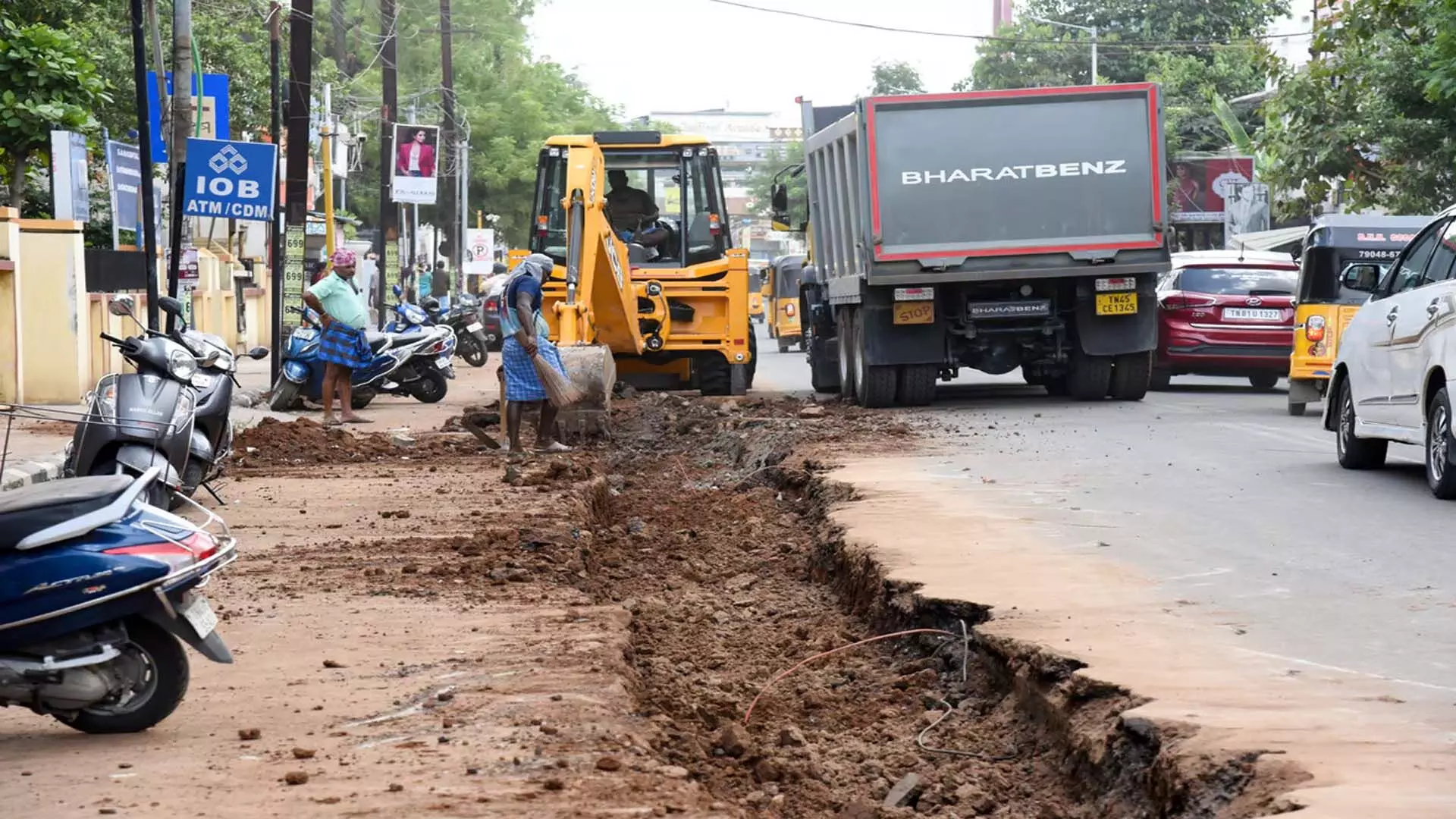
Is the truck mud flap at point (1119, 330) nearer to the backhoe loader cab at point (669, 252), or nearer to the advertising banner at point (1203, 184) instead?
the backhoe loader cab at point (669, 252)

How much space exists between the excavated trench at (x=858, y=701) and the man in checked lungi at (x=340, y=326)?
316 inches

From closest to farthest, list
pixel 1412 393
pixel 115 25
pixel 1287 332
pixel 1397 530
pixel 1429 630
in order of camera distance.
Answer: pixel 1429 630, pixel 1397 530, pixel 1412 393, pixel 1287 332, pixel 115 25

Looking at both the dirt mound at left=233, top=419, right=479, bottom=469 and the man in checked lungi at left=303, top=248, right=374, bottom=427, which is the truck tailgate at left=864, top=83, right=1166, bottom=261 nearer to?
the dirt mound at left=233, top=419, right=479, bottom=469

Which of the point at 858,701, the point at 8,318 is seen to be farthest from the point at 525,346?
the point at 858,701

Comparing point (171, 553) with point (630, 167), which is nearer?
point (171, 553)

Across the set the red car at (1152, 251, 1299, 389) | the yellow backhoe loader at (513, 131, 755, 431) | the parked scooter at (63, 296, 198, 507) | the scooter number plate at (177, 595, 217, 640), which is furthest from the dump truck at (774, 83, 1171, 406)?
the scooter number plate at (177, 595, 217, 640)

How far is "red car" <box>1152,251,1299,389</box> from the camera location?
70.2 feet

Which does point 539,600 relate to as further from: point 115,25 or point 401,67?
point 401,67

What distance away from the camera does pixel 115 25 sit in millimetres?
34375

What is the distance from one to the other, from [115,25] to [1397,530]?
2969cm

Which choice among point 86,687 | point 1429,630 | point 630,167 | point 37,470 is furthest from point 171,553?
point 630,167

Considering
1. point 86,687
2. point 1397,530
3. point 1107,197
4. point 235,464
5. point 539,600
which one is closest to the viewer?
point 86,687

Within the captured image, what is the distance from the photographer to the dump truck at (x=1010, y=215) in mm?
18438

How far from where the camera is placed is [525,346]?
14.4 m
